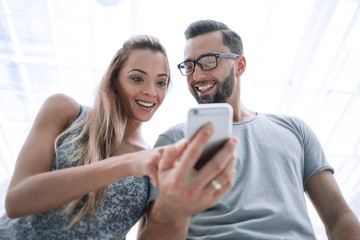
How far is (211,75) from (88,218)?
1147mm

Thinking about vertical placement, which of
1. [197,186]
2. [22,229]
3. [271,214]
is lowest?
[22,229]

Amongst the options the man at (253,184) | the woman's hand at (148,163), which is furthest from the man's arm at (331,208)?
the woman's hand at (148,163)

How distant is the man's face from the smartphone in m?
1.19

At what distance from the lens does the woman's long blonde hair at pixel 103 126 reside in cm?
148

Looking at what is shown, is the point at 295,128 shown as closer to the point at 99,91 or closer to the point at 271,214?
the point at 271,214

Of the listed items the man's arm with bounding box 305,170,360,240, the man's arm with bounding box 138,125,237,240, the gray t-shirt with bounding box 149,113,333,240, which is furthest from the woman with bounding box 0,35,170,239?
the man's arm with bounding box 305,170,360,240

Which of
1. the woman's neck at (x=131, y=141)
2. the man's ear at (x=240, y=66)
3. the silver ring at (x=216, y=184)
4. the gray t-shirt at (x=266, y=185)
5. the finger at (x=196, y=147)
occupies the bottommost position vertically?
the woman's neck at (x=131, y=141)

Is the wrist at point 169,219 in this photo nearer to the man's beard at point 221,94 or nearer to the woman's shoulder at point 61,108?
the woman's shoulder at point 61,108

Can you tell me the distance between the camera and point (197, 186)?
0.83 meters

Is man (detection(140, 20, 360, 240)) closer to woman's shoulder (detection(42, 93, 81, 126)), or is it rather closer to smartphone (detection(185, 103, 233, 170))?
smartphone (detection(185, 103, 233, 170))

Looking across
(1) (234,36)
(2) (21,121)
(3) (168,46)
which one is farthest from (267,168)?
(2) (21,121)

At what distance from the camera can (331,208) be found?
1541 millimetres

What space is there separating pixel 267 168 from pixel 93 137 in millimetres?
927

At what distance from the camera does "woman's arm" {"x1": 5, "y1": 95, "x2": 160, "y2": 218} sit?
1.11 m
